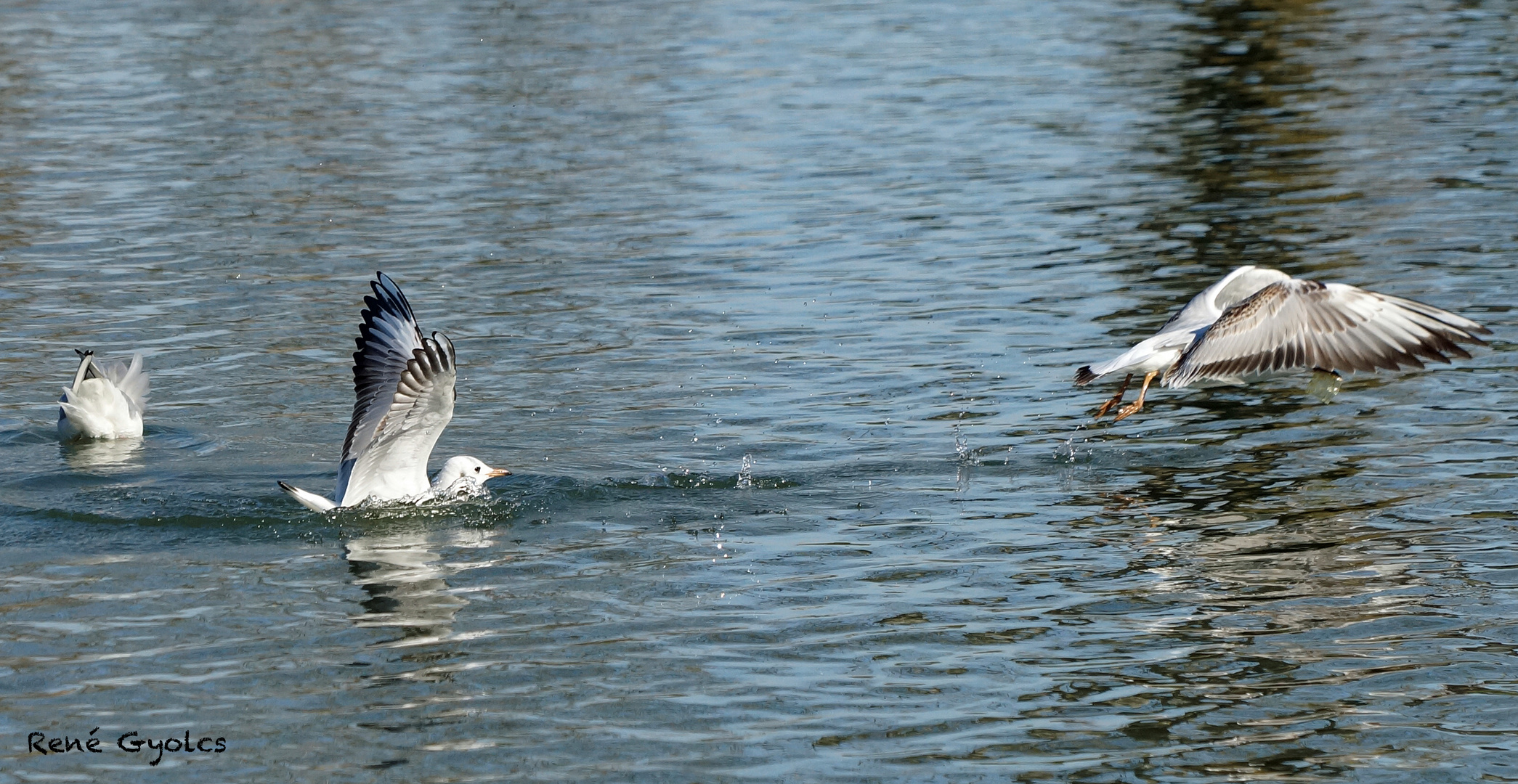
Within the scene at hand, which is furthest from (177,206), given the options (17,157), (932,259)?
(932,259)

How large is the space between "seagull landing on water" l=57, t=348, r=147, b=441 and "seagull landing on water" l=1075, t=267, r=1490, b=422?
227 inches

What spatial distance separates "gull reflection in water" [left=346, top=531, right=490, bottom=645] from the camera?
8391mm

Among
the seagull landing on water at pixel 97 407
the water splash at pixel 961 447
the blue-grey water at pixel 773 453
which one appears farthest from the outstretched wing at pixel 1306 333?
the seagull landing on water at pixel 97 407

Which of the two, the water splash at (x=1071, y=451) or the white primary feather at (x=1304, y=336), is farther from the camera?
the water splash at (x=1071, y=451)

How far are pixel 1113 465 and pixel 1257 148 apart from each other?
11470 mm

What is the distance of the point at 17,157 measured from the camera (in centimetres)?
2306

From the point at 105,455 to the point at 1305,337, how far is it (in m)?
7.01

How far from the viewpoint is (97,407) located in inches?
453

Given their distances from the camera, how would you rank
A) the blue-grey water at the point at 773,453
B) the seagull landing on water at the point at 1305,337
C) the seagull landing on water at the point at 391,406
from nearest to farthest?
the blue-grey water at the point at 773,453
the seagull landing on water at the point at 391,406
the seagull landing on water at the point at 1305,337

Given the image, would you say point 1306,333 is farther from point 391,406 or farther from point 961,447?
point 391,406

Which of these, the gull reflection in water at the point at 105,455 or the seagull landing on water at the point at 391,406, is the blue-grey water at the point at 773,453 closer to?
the gull reflection in water at the point at 105,455

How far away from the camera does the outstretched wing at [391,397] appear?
919cm

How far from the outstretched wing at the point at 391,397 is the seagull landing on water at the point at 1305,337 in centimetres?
344

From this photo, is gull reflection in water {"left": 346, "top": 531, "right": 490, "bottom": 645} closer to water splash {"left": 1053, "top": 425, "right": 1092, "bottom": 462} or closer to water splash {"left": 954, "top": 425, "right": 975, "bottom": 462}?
water splash {"left": 954, "top": 425, "right": 975, "bottom": 462}
